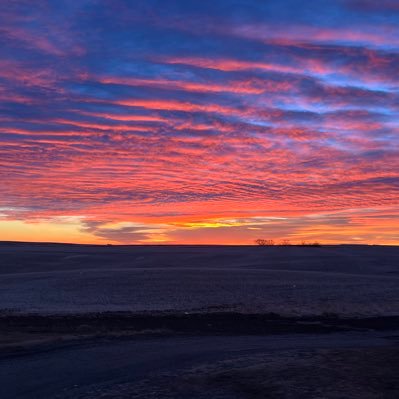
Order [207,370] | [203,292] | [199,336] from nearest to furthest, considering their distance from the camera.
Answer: [207,370]
[199,336]
[203,292]

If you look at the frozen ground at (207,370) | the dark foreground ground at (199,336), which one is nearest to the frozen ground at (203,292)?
the dark foreground ground at (199,336)

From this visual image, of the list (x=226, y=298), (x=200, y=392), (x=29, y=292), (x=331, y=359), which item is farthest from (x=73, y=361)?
(x=29, y=292)

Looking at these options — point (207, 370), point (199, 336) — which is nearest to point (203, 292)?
point (199, 336)

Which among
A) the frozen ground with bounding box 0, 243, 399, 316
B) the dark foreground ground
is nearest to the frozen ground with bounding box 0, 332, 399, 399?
the dark foreground ground

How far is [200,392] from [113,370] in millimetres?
2453

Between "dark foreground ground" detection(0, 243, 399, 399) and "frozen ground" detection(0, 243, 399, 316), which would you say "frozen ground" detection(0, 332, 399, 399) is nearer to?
"dark foreground ground" detection(0, 243, 399, 399)

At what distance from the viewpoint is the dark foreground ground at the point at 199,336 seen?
10.9 meters

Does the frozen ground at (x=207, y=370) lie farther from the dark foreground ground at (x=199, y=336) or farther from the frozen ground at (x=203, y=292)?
the frozen ground at (x=203, y=292)

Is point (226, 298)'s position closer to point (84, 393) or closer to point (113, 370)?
point (113, 370)

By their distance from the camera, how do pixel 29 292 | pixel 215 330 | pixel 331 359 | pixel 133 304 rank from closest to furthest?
1. pixel 331 359
2. pixel 215 330
3. pixel 133 304
4. pixel 29 292

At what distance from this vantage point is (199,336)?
662 inches

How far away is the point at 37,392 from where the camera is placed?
10.7m

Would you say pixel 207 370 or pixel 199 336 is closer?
pixel 207 370

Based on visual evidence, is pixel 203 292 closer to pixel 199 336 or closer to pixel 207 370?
pixel 199 336
